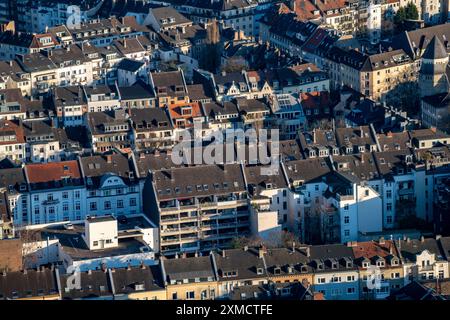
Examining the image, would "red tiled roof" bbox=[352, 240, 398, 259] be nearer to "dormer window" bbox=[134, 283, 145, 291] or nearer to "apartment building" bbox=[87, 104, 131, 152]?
"dormer window" bbox=[134, 283, 145, 291]

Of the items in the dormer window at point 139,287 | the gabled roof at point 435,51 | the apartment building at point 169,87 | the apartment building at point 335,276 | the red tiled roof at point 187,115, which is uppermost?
the gabled roof at point 435,51

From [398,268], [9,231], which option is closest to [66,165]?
[9,231]

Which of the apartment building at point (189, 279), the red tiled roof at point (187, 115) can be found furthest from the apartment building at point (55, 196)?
the red tiled roof at point (187, 115)

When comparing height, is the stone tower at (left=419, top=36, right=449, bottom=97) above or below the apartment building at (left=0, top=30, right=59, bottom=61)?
below

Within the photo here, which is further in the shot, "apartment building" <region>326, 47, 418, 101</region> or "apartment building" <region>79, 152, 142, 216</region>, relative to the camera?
"apartment building" <region>326, 47, 418, 101</region>

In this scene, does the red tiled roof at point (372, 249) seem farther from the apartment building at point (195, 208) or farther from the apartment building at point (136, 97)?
the apartment building at point (136, 97)

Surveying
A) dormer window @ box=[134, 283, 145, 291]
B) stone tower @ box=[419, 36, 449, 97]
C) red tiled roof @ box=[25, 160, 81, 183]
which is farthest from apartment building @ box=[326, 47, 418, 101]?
dormer window @ box=[134, 283, 145, 291]
